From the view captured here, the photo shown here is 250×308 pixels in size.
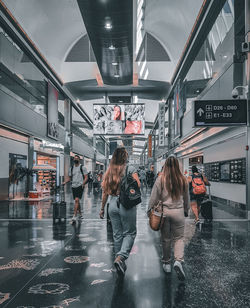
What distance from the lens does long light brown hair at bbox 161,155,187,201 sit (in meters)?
4.05

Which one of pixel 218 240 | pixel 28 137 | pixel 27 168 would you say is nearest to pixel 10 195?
pixel 27 168

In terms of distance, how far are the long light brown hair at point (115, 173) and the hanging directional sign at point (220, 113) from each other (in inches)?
221

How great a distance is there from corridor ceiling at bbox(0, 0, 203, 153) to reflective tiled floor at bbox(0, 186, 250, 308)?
948 centimetres

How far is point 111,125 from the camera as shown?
20469 millimetres

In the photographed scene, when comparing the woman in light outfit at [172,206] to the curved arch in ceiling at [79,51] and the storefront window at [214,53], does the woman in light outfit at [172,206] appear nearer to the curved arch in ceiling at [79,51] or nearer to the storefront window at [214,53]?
the storefront window at [214,53]

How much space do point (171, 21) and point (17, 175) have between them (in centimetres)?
1368

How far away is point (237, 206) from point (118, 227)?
896cm

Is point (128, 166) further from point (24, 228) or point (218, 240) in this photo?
point (24, 228)

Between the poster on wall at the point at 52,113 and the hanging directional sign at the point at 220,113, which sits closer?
the hanging directional sign at the point at 220,113

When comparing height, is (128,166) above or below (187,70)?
below

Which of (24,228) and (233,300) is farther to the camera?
(24,228)

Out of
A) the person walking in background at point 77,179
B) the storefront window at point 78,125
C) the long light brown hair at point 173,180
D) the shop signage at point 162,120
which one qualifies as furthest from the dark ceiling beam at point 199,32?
the storefront window at point 78,125

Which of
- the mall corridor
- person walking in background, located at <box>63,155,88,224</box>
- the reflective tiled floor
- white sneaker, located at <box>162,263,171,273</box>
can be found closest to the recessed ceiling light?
the mall corridor

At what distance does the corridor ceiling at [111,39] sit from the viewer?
1311 cm
